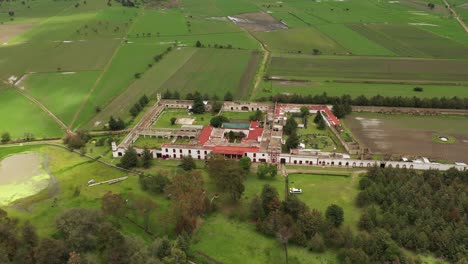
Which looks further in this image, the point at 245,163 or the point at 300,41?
the point at 300,41

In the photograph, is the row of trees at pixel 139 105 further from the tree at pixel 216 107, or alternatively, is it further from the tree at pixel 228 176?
the tree at pixel 228 176

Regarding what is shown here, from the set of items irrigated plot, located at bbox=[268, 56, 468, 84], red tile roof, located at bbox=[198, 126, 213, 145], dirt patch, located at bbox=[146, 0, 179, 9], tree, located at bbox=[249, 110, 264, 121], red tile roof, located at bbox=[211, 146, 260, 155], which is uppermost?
dirt patch, located at bbox=[146, 0, 179, 9]

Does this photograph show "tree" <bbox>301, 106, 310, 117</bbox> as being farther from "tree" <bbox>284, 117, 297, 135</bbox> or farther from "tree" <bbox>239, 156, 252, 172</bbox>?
"tree" <bbox>239, 156, 252, 172</bbox>

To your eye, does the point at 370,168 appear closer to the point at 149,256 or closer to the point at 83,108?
the point at 149,256

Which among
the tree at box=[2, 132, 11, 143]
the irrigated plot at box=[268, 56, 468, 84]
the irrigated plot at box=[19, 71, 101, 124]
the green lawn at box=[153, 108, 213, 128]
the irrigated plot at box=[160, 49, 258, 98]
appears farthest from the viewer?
the irrigated plot at box=[268, 56, 468, 84]

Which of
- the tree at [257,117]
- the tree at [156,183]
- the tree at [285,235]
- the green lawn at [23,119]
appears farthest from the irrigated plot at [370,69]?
the tree at [285,235]

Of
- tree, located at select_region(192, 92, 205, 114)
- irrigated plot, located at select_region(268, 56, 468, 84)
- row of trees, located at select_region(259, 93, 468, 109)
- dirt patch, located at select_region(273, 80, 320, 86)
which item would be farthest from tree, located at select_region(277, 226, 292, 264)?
irrigated plot, located at select_region(268, 56, 468, 84)

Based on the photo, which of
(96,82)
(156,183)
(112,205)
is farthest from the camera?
(96,82)

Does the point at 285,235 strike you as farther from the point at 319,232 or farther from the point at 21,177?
the point at 21,177

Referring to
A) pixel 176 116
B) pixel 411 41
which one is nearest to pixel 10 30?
pixel 176 116
